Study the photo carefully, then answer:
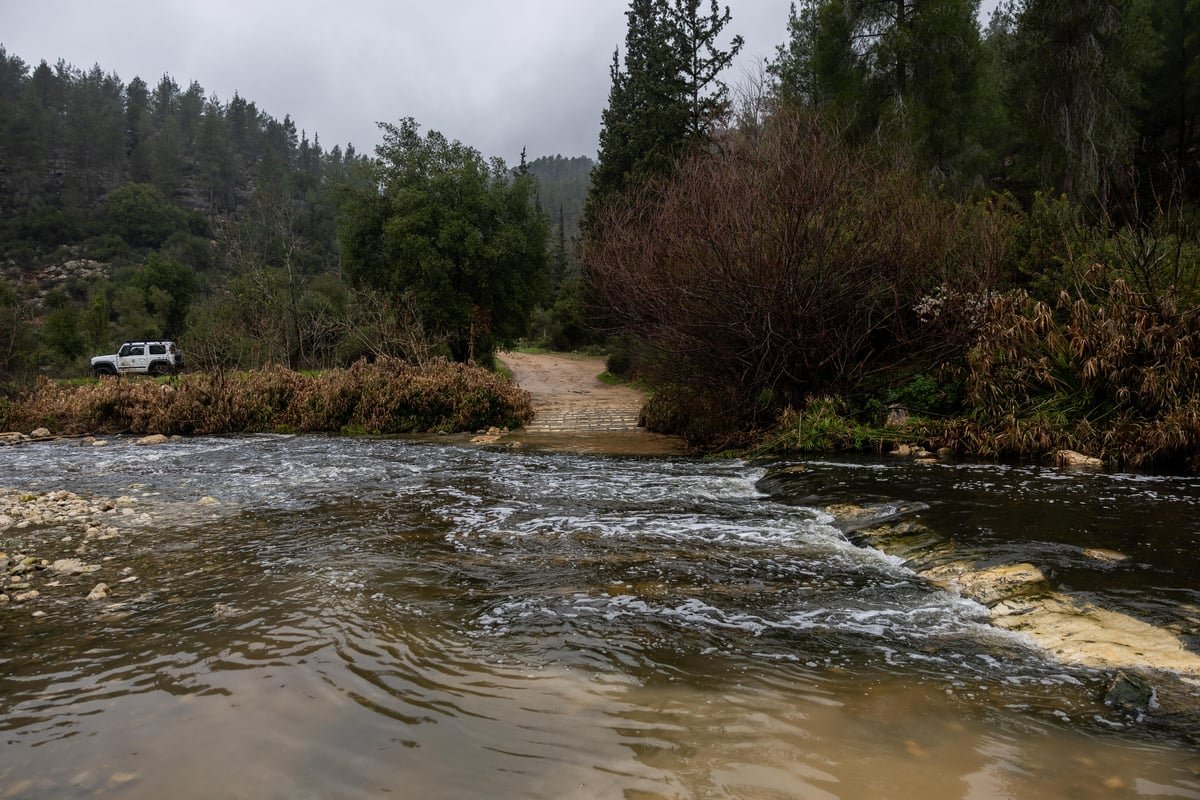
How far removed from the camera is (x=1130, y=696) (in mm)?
3266

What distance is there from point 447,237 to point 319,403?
378 inches

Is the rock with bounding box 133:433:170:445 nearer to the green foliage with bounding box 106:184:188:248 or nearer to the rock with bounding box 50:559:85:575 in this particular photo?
the rock with bounding box 50:559:85:575

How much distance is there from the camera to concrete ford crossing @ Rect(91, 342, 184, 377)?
28.1 m

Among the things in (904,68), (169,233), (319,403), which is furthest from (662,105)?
(169,233)

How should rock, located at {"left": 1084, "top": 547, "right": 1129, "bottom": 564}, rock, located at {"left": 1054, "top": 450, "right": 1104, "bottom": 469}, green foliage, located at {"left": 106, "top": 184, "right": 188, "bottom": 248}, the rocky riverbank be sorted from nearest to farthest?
the rocky riverbank
rock, located at {"left": 1084, "top": 547, "right": 1129, "bottom": 564}
rock, located at {"left": 1054, "top": 450, "right": 1104, "bottom": 469}
green foliage, located at {"left": 106, "top": 184, "right": 188, "bottom": 248}

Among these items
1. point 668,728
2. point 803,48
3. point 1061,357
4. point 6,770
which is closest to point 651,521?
point 668,728

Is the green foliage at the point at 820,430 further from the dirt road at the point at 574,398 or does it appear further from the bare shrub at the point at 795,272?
the dirt road at the point at 574,398

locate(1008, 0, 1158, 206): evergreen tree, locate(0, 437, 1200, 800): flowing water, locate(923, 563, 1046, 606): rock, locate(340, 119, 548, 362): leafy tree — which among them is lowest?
locate(0, 437, 1200, 800): flowing water

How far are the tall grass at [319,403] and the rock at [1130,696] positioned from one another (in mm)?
13462

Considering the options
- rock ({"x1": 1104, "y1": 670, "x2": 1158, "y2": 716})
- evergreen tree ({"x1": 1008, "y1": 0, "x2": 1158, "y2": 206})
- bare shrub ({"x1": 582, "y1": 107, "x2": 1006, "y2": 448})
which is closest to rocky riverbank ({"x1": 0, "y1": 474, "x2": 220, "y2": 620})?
rock ({"x1": 1104, "y1": 670, "x2": 1158, "y2": 716})

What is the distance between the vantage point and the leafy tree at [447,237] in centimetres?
2447

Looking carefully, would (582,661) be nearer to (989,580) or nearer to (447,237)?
(989,580)

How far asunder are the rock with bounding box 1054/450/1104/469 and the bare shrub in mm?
2694

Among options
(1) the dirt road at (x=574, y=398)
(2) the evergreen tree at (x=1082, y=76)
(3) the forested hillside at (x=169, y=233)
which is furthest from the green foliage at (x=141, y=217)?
(2) the evergreen tree at (x=1082, y=76)
